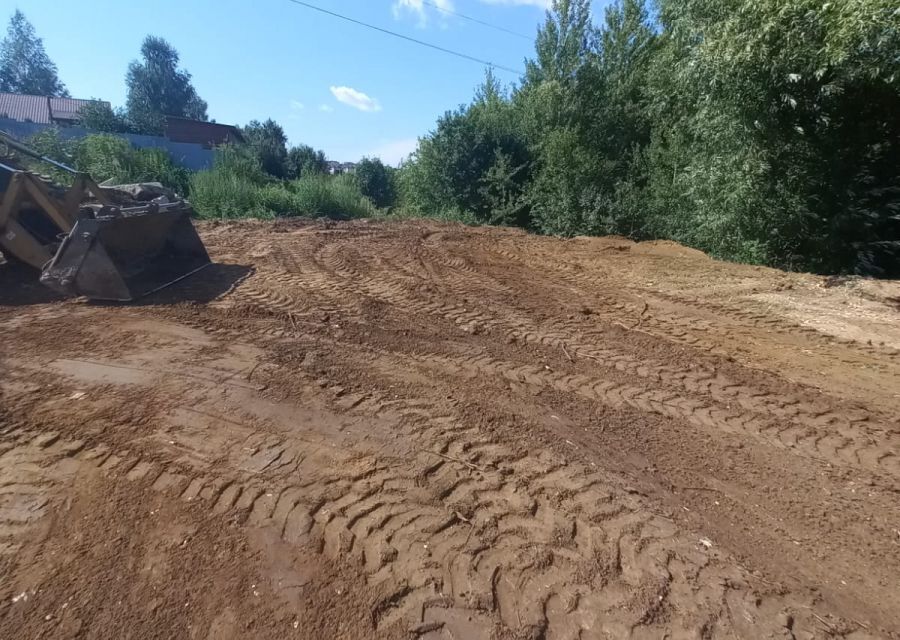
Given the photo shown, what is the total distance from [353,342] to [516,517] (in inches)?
121

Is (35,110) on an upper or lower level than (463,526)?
upper

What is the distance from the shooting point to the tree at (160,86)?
60312mm

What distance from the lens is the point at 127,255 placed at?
7.55 meters

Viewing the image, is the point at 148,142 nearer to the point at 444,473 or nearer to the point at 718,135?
the point at 718,135

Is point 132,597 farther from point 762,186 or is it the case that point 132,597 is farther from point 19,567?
point 762,186

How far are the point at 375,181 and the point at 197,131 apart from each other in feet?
63.7

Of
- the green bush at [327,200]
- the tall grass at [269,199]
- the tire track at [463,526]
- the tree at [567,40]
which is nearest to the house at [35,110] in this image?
the tall grass at [269,199]

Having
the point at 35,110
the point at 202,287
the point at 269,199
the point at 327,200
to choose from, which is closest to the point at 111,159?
the point at 269,199

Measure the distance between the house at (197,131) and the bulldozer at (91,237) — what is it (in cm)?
3255

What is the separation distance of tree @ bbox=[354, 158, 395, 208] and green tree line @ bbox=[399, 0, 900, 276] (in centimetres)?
1114

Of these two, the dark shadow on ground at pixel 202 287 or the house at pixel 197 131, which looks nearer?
the dark shadow on ground at pixel 202 287

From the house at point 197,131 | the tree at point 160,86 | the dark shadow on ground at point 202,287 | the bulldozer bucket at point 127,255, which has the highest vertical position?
the tree at point 160,86

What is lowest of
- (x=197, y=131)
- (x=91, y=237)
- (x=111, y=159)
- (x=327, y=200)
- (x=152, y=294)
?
(x=152, y=294)

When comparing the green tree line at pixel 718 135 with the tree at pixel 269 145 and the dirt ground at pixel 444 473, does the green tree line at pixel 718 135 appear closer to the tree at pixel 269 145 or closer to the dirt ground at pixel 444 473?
the dirt ground at pixel 444 473
